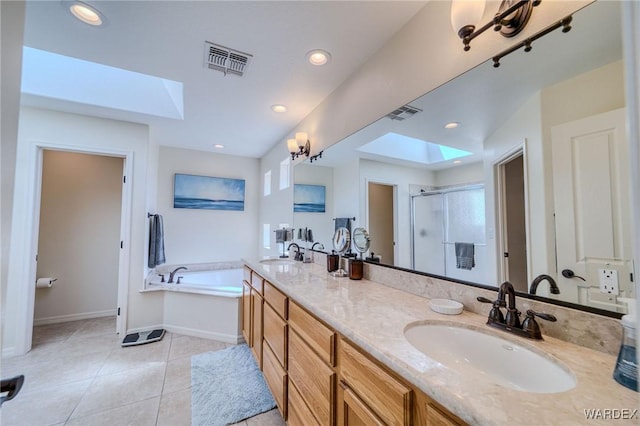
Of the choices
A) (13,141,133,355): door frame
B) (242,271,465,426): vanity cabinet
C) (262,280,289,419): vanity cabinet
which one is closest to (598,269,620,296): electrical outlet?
(242,271,465,426): vanity cabinet

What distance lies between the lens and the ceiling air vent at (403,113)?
4.73ft

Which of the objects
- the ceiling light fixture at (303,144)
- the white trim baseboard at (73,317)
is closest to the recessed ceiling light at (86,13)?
the ceiling light fixture at (303,144)

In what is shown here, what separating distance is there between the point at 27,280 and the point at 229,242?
2193 millimetres

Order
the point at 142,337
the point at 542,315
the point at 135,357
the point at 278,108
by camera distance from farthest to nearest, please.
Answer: the point at 142,337, the point at 278,108, the point at 135,357, the point at 542,315

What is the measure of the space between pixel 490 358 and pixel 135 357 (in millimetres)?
2950

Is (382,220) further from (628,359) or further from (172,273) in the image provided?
(172,273)

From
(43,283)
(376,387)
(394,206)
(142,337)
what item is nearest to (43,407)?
(142,337)

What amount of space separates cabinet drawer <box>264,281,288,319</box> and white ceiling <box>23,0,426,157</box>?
1591 mm

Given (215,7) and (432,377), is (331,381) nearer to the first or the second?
(432,377)

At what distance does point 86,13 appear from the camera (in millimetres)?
1393

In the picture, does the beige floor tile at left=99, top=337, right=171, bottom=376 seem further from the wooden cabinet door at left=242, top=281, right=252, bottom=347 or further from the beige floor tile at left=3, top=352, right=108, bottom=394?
the wooden cabinet door at left=242, top=281, right=252, bottom=347

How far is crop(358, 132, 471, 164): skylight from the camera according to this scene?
1.36 metres

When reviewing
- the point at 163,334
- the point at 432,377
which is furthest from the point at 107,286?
the point at 432,377

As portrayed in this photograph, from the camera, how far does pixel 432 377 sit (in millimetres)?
618
